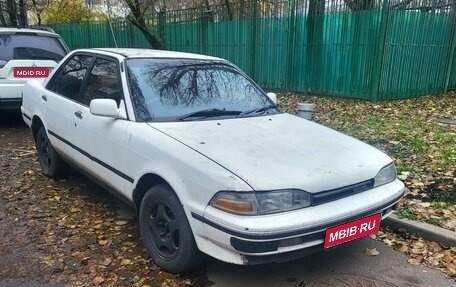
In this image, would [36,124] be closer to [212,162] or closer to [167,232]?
[167,232]

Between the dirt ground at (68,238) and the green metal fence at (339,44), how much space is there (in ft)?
22.6

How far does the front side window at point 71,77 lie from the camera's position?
4532mm

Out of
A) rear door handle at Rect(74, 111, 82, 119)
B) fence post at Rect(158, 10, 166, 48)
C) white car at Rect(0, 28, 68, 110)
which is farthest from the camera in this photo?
fence post at Rect(158, 10, 166, 48)

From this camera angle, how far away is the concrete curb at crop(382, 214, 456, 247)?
3607 mm

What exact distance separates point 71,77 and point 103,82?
82 centimetres

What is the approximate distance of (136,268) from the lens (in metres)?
3.32

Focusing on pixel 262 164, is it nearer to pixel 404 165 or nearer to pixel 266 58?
pixel 404 165

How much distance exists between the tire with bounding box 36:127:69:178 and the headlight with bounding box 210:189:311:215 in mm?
3074

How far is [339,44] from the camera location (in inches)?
397

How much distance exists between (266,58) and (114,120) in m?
8.62

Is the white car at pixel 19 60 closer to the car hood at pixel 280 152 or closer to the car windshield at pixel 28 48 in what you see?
the car windshield at pixel 28 48

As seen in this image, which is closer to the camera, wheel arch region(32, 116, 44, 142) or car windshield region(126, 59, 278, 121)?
car windshield region(126, 59, 278, 121)

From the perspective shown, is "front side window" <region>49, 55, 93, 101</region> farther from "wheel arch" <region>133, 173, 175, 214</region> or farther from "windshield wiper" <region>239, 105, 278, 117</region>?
"windshield wiper" <region>239, 105, 278, 117</region>

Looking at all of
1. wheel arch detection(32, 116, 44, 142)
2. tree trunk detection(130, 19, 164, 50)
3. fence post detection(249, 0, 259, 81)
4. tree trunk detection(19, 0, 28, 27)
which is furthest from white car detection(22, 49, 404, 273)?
tree trunk detection(19, 0, 28, 27)
